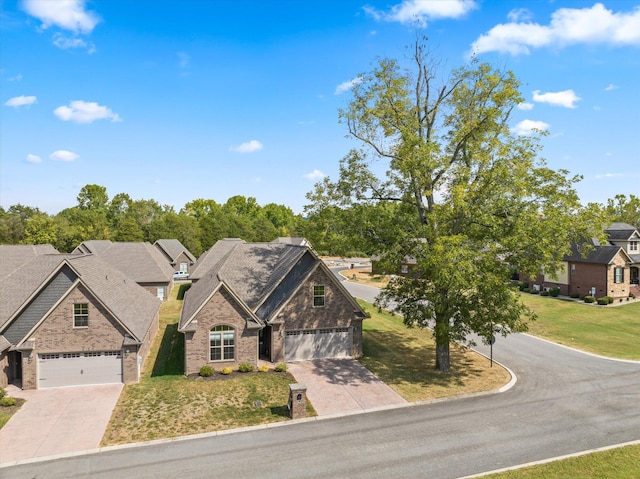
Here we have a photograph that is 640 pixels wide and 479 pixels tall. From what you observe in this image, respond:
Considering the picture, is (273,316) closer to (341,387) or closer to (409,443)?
(341,387)

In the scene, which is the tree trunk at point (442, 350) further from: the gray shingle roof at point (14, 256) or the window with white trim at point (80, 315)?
the gray shingle roof at point (14, 256)

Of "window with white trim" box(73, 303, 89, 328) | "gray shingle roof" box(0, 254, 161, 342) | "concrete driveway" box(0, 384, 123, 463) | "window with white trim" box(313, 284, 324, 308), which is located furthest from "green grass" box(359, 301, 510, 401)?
"window with white trim" box(73, 303, 89, 328)

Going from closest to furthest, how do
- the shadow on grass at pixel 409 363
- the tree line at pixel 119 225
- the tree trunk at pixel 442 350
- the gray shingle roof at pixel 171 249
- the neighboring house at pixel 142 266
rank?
the shadow on grass at pixel 409 363
the tree trunk at pixel 442 350
the neighboring house at pixel 142 266
the gray shingle roof at pixel 171 249
the tree line at pixel 119 225

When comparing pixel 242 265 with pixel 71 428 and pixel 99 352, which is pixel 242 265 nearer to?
pixel 99 352

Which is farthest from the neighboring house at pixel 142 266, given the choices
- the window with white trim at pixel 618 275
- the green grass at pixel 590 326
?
the window with white trim at pixel 618 275

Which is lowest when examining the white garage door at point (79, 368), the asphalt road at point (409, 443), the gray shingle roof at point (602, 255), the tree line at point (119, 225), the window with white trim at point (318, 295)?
the asphalt road at point (409, 443)

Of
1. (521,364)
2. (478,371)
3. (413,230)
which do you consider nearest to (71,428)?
(413,230)
